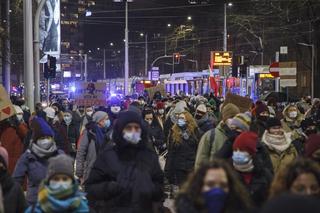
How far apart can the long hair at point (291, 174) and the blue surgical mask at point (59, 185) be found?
1493mm

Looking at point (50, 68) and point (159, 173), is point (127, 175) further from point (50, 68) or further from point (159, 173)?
point (50, 68)

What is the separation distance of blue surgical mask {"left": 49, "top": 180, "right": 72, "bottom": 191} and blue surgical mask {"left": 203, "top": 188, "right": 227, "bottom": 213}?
1245 mm

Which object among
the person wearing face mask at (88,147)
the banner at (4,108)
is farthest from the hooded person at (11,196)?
the banner at (4,108)

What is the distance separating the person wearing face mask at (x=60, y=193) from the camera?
451 cm

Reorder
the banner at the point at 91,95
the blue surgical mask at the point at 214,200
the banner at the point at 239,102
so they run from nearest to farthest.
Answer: the blue surgical mask at the point at 214,200 → the banner at the point at 239,102 → the banner at the point at 91,95

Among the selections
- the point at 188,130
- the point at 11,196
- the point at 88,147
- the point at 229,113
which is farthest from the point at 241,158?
the point at 188,130

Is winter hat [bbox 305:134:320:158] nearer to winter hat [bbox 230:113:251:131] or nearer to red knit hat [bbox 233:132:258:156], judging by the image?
red knit hat [bbox 233:132:258:156]

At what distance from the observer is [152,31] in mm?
99000

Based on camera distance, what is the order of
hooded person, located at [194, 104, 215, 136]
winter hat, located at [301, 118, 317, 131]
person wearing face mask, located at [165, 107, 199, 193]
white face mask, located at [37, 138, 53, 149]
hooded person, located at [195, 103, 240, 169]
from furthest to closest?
hooded person, located at [194, 104, 215, 136] → winter hat, located at [301, 118, 317, 131] → person wearing face mask, located at [165, 107, 199, 193] → hooded person, located at [195, 103, 240, 169] → white face mask, located at [37, 138, 53, 149]

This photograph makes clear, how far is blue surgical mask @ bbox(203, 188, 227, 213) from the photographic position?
3.75 m

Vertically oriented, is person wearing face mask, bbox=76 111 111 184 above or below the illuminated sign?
below

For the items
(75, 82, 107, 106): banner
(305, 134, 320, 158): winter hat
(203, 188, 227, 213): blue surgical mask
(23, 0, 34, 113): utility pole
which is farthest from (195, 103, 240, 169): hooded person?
(23, 0, 34, 113): utility pole

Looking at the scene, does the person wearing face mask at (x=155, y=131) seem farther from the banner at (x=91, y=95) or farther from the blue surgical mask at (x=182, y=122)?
the banner at (x=91, y=95)

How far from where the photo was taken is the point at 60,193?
4.55 m
